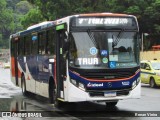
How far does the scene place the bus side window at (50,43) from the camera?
49.5 ft

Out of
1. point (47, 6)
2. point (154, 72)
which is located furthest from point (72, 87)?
point (47, 6)

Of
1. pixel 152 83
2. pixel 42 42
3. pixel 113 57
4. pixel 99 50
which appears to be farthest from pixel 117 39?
pixel 152 83

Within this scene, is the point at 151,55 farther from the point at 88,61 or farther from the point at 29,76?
the point at 88,61

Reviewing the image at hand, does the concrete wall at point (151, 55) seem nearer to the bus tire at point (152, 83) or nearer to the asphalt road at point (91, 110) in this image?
the bus tire at point (152, 83)

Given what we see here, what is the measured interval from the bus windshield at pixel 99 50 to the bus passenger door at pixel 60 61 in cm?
67

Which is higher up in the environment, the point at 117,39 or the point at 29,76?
the point at 117,39

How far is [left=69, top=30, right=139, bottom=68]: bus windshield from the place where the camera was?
13250 mm

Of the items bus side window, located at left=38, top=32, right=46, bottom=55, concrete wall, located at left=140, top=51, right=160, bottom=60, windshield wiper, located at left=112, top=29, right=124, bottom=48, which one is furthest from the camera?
concrete wall, located at left=140, top=51, right=160, bottom=60

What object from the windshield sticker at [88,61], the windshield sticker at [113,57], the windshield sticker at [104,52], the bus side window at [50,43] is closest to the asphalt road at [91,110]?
the windshield sticker at [88,61]

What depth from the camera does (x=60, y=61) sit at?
1438 centimetres

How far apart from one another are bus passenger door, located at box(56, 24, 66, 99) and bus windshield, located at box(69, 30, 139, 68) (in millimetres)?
674

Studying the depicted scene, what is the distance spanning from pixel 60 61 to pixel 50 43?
1347 millimetres

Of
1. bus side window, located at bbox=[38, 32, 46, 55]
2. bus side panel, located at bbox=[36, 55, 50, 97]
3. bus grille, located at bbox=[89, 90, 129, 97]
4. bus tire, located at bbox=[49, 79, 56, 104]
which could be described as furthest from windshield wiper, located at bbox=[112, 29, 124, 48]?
bus side window, located at bbox=[38, 32, 46, 55]

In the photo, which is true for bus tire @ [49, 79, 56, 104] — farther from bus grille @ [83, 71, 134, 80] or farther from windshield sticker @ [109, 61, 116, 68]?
windshield sticker @ [109, 61, 116, 68]
